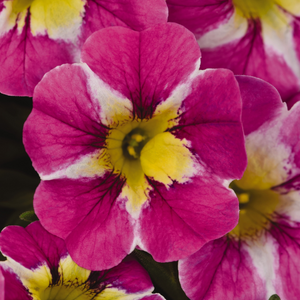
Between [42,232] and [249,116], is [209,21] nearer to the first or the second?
[249,116]

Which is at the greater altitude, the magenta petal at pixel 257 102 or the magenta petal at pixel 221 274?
the magenta petal at pixel 257 102

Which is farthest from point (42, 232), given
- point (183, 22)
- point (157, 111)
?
point (183, 22)

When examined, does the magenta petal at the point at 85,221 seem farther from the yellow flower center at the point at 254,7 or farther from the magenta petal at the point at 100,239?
the yellow flower center at the point at 254,7

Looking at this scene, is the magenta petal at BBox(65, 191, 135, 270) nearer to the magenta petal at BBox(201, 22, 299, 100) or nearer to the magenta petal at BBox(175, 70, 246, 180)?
the magenta petal at BBox(175, 70, 246, 180)

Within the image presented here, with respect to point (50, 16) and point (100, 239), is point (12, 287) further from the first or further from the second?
point (50, 16)

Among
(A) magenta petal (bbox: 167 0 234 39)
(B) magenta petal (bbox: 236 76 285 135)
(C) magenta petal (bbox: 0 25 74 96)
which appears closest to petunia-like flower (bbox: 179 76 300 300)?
(B) magenta petal (bbox: 236 76 285 135)

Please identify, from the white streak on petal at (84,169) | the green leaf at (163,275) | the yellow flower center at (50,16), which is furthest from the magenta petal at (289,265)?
the yellow flower center at (50,16)
